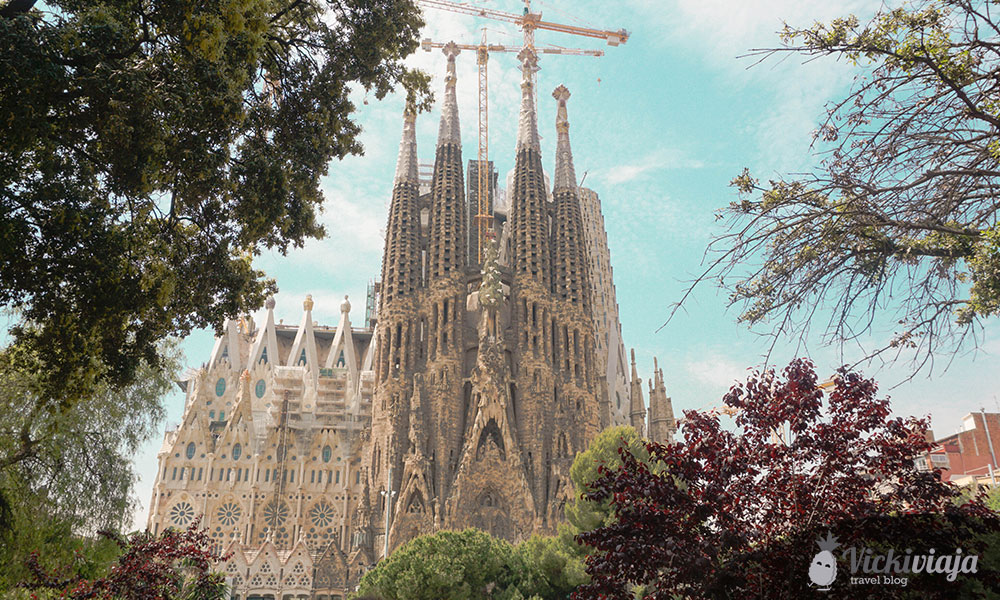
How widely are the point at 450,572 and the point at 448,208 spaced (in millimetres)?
26384

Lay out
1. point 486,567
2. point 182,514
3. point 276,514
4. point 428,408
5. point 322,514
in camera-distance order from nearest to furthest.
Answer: point 486,567, point 428,408, point 182,514, point 276,514, point 322,514

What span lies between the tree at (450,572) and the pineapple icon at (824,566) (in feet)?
58.3

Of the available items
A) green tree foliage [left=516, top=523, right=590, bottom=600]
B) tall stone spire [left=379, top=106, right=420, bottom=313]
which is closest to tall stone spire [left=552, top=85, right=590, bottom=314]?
tall stone spire [left=379, top=106, right=420, bottom=313]

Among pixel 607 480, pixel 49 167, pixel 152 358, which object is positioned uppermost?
pixel 49 167

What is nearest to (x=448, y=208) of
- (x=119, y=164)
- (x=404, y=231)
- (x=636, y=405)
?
(x=404, y=231)

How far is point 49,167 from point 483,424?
32.3m

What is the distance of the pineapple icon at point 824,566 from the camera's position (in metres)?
6.34

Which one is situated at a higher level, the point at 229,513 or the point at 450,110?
the point at 450,110

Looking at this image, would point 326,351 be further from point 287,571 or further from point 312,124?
point 312,124

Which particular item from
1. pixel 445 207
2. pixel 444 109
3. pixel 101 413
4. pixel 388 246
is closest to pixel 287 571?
pixel 388 246

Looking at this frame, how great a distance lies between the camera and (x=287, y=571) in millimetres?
37438

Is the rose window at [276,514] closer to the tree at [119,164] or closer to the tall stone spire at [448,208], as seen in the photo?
the tall stone spire at [448,208]

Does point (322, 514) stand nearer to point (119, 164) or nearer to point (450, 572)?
point (450, 572)

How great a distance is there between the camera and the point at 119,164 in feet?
24.5
